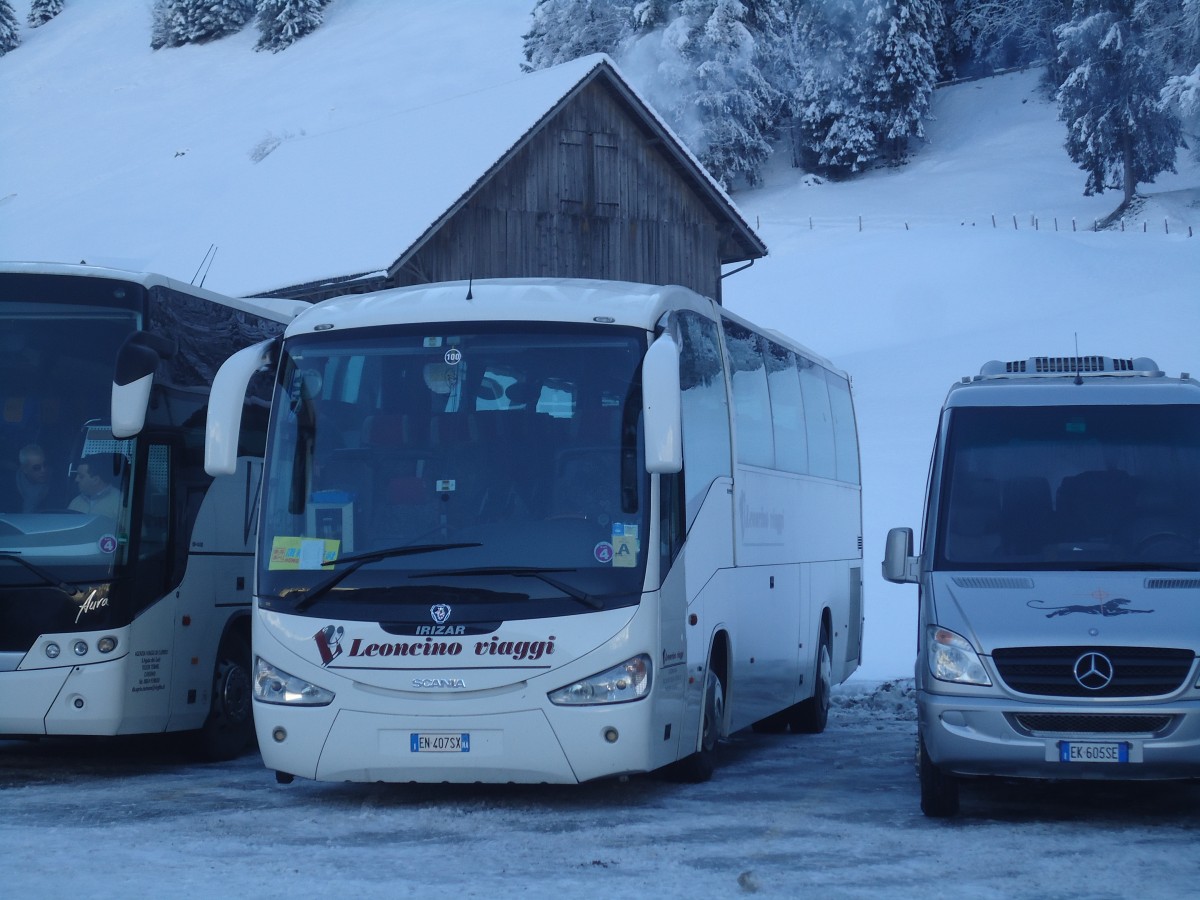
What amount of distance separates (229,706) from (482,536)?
391cm

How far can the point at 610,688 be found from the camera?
29.5 ft

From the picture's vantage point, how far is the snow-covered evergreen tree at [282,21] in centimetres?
10462

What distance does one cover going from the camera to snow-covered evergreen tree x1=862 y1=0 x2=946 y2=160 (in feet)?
258

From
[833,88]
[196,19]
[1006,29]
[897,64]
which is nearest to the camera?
[833,88]

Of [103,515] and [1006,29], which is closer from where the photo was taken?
[103,515]

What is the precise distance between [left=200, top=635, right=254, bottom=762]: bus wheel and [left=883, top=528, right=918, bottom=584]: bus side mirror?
4956 millimetres

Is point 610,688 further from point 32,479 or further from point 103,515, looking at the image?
point 32,479

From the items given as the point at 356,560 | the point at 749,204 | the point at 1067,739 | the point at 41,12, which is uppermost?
the point at 41,12

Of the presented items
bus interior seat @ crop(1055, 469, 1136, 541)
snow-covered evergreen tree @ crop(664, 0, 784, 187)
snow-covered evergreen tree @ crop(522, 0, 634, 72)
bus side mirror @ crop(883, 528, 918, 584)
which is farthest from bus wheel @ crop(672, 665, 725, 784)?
snow-covered evergreen tree @ crop(522, 0, 634, 72)

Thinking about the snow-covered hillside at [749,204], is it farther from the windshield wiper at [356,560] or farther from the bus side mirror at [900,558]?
the windshield wiper at [356,560]

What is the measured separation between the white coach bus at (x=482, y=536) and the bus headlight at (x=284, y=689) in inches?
0.5

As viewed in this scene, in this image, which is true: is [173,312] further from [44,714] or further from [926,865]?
[926,865]

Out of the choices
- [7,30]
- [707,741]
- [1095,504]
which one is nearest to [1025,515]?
[1095,504]

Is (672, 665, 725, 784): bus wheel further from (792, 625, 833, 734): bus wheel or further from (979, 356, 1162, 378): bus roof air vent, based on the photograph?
(792, 625, 833, 734): bus wheel
